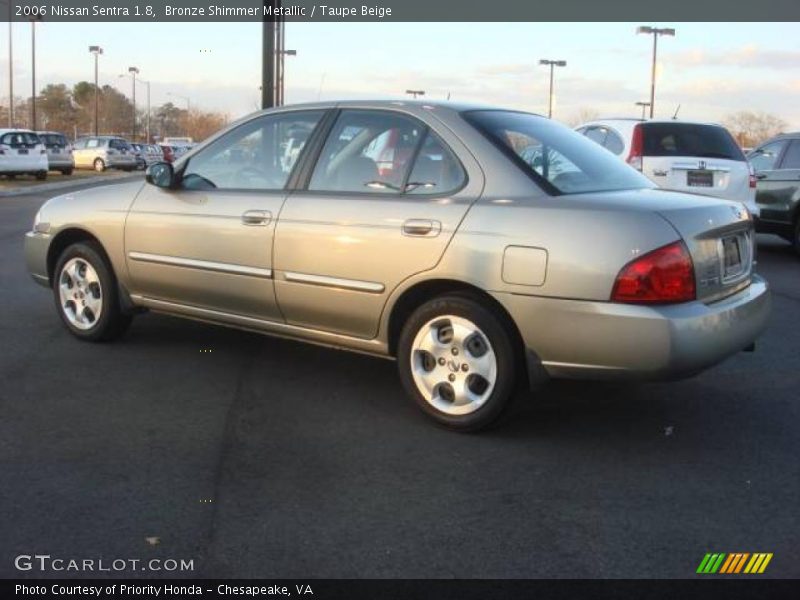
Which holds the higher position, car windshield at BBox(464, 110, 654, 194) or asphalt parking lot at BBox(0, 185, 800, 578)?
car windshield at BBox(464, 110, 654, 194)

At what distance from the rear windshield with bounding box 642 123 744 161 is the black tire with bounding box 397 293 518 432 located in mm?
6744

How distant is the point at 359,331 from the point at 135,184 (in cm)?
211

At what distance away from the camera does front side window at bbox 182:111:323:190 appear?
502 centimetres

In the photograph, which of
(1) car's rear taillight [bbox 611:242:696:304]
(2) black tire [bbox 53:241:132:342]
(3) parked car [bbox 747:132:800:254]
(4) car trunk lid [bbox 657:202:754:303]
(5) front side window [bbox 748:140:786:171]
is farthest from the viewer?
(5) front side window [bbox 748:140:786:171]

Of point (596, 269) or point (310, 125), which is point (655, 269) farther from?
point (310, 125)

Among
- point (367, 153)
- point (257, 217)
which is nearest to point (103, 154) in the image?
point (257, 217)

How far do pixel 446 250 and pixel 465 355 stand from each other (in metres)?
0.52

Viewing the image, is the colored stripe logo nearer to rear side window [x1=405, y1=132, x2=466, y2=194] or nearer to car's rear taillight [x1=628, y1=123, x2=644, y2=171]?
rear side window [x1=405, y1=132, x2=466, y2=194]

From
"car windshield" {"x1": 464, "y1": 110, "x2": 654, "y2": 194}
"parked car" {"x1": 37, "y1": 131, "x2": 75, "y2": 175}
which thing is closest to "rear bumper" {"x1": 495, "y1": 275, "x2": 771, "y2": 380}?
"car windshield" {"x1": 464, "y1": 110, "x2": 654, "y2": 194}

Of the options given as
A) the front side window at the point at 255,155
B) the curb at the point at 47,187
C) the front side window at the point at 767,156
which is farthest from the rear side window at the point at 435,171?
the curb at the point at 47,187

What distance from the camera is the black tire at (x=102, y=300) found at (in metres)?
5.75

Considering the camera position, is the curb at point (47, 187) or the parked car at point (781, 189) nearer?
the parked car at point (781, 189)

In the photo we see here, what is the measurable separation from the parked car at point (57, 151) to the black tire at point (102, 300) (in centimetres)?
2802
